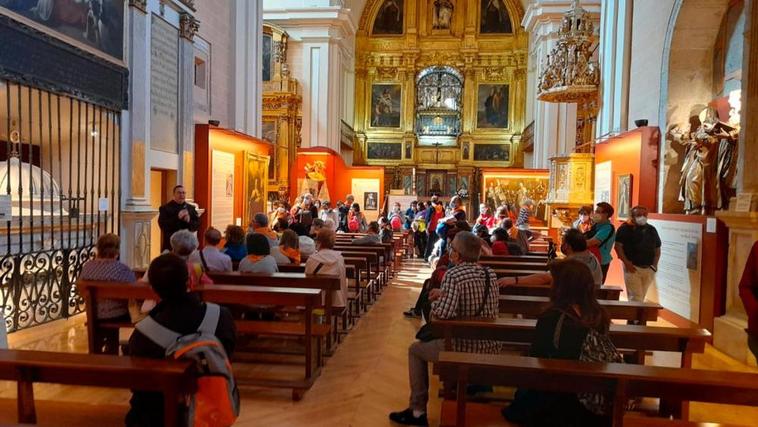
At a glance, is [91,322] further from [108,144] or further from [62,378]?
[108,144]

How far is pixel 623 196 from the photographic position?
945 cm

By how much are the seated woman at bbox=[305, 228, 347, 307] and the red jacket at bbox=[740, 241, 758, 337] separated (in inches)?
133

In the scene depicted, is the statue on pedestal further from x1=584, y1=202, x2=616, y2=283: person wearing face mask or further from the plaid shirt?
the plaid shirt

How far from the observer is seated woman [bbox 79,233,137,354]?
4500 mm

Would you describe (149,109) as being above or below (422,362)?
above

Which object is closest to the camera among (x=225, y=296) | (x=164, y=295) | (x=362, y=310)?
(x=164, y=295)

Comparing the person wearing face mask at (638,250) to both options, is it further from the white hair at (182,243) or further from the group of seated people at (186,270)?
Result: the white hair at (182,243)

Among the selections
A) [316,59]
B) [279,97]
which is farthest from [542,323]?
[316,59]

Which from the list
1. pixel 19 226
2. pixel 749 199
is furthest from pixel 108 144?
pixel 749 199

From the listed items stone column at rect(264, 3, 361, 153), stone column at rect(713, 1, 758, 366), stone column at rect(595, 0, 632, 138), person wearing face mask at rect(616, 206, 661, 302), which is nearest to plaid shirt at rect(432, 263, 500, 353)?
stone column at rect(713, 1, 758, 366)

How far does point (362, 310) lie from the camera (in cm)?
754

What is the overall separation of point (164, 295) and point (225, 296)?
6.13 ft

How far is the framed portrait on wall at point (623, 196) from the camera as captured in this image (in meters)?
9.17

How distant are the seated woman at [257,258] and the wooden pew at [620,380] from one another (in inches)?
122
